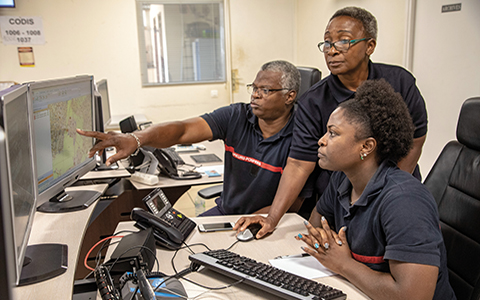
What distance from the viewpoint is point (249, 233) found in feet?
4.80

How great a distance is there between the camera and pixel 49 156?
147 centimetres

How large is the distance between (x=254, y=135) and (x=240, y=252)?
766 millimetres

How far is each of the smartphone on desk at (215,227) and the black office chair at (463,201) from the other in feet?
2.64

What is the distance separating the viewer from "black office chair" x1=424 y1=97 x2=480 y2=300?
1262 mm

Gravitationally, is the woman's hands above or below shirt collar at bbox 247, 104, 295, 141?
below

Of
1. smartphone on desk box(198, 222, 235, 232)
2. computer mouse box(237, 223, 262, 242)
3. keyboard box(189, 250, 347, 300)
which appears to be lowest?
smartphone on desk box(198, 222, 235, 232)

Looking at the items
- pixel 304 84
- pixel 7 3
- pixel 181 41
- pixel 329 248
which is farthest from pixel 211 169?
pixel 7 3

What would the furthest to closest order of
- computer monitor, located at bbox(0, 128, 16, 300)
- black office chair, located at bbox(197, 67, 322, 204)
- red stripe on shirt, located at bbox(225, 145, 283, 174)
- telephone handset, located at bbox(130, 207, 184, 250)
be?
black office chair, located at bbox(197, 67, 322, 204) < red stripe on shirt, located at bbox(225, 145, 283, 174) < telephone handset, located at bbox(130, 207, 184, 250) < computer monitor, located at bbox(0, 128, 16, 300)

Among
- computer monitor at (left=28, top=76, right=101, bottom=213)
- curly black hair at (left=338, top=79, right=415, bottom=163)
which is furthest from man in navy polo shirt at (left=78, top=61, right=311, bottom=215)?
curly black hair at (left=338, top=79, right=415, bottom=163)

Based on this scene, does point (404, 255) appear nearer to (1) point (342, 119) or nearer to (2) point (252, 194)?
(1) point (342, 119)

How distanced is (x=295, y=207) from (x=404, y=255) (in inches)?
36.1

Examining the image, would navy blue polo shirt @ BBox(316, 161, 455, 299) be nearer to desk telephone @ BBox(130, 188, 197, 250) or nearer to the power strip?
desk telephone @ BBox(130, 188, 197, 250)

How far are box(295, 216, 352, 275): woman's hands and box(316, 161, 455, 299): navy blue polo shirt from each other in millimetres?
43

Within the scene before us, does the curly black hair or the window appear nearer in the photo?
the curly black hair
